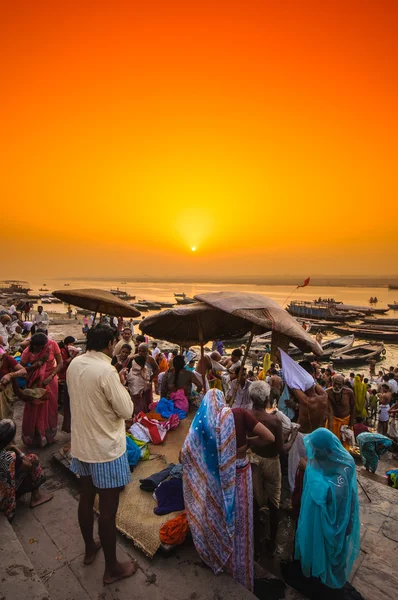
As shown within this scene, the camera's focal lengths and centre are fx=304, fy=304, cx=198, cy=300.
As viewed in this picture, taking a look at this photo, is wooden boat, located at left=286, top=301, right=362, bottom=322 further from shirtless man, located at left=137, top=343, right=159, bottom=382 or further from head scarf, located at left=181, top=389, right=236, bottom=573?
head scarf, located at left=181, top=389, right=236, bottom=573

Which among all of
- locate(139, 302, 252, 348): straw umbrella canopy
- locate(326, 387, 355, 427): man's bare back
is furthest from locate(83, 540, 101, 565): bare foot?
locate(326, 387, 355, 427): man's bare back

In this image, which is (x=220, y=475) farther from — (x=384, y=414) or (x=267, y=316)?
(x=384, y=414)

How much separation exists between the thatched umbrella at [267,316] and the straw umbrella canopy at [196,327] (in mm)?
1279

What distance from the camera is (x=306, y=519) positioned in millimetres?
2996

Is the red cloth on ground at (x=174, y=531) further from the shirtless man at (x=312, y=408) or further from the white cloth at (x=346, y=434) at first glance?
the white cloth at (x=346, y=434)

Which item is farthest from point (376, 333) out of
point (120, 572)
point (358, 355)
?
point (120, 572)

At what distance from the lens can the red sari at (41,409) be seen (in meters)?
4.55

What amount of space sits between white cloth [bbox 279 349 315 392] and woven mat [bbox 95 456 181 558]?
213 cm

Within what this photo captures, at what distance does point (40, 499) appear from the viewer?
3404 mm

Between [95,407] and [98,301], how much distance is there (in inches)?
135

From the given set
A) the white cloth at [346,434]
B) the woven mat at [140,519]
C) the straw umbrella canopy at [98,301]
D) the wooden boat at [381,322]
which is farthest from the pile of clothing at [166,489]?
the wooden boat at [381,322]

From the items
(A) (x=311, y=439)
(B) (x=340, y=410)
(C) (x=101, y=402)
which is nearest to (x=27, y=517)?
(C) (x=101, y=402)

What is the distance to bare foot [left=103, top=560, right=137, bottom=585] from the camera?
2.48 m

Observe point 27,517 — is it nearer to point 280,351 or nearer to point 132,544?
point 132,544
